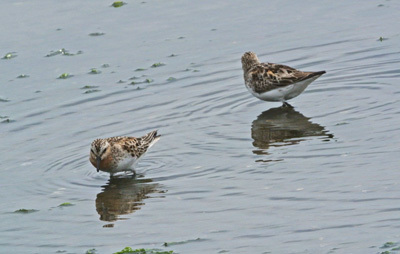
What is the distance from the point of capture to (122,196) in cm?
1377

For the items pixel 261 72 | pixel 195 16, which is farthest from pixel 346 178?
pixel 195 16

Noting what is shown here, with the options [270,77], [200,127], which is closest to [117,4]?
[270,77]

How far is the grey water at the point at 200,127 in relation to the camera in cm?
1163

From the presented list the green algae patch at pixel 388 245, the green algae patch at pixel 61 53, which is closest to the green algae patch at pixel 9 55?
the green algae patch at pixel 61 53

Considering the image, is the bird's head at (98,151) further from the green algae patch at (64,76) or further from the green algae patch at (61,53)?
the green algae patch at (61,53)

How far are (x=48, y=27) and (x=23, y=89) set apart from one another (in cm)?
396

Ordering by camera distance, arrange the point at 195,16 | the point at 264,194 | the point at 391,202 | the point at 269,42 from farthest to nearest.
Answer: the point at 195,16 < the point at 269,42 < the point at 264,194 < the point at 391,202

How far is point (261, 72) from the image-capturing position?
17.9 metres

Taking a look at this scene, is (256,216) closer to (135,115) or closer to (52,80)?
(135,115)

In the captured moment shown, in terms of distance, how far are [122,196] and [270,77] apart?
513 cm

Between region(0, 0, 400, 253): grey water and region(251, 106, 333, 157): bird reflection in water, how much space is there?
0.05 m

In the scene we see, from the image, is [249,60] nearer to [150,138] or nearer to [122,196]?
[150,138]

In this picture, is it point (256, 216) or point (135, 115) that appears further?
point (135, 115)

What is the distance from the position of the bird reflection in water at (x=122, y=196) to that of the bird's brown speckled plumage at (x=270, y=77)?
158 inches
